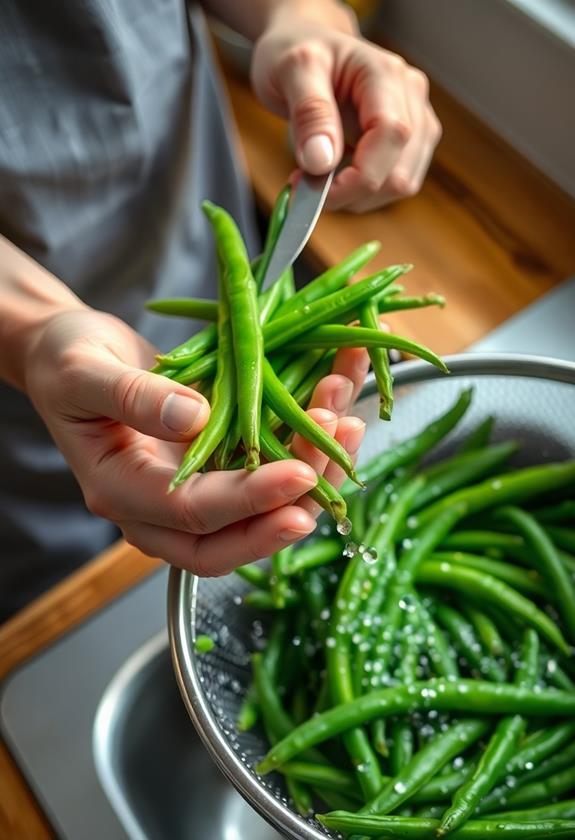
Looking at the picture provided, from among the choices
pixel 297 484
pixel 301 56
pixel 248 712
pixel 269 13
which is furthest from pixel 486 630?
pixel 269 13

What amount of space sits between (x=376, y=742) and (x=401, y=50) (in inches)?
41.8

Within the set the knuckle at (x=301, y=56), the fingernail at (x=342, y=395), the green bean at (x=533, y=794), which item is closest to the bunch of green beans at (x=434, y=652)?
the green bean at (x=533, y=794)

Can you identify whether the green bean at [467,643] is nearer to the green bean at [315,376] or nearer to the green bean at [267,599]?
the green bean at [267,599]

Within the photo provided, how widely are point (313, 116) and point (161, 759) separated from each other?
0.64 m

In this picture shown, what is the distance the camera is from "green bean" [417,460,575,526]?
2.78ft

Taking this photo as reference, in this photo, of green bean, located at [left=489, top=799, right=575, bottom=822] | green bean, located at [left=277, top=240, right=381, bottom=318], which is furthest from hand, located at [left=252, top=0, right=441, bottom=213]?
green bean, located at [left=489, top=799, right=575, bottom=822]

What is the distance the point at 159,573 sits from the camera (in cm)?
96

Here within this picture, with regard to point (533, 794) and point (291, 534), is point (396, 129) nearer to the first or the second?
point (291, 534)

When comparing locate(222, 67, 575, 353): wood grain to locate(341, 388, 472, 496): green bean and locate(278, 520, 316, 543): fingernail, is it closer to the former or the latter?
locate(341, 388, 472, 496): green bean

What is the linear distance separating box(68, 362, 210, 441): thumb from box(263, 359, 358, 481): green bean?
0.05 metres

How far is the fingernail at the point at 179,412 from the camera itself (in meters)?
0.59

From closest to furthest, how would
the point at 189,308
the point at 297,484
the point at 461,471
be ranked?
the point at 297,484
the point at 189,308
the point at 461,471

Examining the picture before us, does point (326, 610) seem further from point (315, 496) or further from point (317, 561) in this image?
point (315, 496)

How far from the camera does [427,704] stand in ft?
2.44
